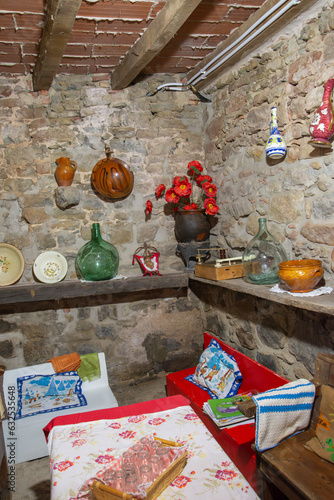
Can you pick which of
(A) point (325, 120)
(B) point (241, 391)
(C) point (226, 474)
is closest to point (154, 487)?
(C) point (226, 474)

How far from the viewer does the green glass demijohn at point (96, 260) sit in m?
2.75

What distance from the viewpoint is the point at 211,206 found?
9.11 ft

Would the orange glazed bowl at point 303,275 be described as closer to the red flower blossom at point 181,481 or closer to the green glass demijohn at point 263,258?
the green glass demijohn at point 263,258

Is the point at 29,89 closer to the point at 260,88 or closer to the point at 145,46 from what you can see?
the point at 145,46

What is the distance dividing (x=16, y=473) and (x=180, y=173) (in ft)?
7.85

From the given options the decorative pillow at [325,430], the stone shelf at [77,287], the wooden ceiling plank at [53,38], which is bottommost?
the decorative pillow at [325,430]

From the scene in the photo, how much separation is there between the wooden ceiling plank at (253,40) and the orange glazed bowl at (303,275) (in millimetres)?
1267

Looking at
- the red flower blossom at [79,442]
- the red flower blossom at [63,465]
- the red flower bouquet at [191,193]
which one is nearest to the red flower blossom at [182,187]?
the red flower bouquet at [191,193]

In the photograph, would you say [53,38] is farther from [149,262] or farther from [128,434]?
[128,434]

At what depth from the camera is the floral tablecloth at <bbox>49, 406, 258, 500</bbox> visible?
1174 mm

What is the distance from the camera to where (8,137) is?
2750 millimetres

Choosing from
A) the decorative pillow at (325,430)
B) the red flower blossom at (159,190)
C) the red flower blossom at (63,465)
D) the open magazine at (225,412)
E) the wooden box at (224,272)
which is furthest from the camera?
the red flower blossom at (159,190)

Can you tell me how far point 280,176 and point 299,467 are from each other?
59.6 inches

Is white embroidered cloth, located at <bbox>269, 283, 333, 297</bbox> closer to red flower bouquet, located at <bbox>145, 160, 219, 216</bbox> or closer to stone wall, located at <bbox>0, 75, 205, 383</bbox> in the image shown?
red flower bouquet, located at <bbox>145, 160, 219, 216</bbox>
